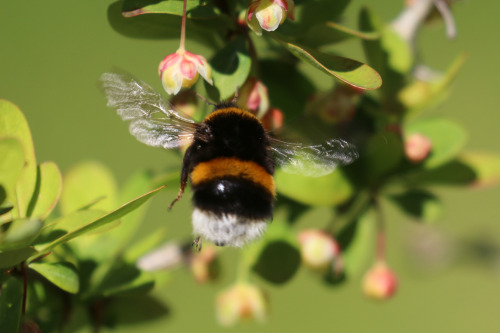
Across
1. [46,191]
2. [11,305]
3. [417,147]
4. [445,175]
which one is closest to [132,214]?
[46,191]

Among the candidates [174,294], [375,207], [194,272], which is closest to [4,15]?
[174,294]

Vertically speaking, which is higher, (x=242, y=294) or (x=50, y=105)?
(x=242, y=294)

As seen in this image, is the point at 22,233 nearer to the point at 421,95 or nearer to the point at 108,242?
the point at 108,242

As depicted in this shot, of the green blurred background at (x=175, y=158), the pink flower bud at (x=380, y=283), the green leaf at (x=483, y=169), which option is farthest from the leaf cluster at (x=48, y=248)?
the green blurred background at (x=175, y=158)

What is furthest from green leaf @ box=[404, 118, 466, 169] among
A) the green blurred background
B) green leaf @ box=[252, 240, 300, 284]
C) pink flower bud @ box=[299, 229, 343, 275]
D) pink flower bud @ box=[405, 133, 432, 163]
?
the green blurred background

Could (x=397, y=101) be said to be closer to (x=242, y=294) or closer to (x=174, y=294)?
(x=242, y=294)

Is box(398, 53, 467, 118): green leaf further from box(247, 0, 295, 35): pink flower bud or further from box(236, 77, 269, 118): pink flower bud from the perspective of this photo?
box(247, 0, 295, 35): pink flower bud

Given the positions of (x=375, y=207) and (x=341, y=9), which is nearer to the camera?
(x=341, y=9)
